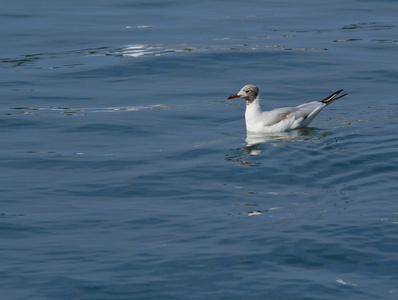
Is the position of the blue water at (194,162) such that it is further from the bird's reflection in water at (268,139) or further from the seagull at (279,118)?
the seagull at (279,118)

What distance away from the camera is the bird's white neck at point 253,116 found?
747 inches

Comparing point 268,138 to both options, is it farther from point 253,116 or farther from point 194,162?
point 194,162

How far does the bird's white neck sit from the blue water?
73 cm

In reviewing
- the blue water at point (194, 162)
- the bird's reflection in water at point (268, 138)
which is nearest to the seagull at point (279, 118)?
the bird's reflection in water at point (268, 138)

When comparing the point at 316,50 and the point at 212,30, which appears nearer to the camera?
the point at 316,50

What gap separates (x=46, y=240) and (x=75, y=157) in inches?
194

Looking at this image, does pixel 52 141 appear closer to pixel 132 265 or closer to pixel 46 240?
pixel 46 240

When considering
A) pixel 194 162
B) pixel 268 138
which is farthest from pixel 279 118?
pixel 194 162

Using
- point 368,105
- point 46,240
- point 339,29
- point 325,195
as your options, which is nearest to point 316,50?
point 339,29

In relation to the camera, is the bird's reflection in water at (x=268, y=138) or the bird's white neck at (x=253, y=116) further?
the bird's white neck at (x=253, y=116)

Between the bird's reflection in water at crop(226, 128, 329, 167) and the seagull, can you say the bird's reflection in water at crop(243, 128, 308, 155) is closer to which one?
the bird's reflection in water at crop(226, 128, 329, 167)

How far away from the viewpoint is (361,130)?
18.6 metres

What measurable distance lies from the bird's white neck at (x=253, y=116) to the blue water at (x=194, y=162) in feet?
2.38

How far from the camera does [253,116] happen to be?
19.1 metres
